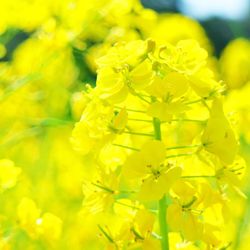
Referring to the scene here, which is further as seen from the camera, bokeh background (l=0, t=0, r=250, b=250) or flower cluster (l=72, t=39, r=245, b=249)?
bokeh background (l=0, t=0, r=250, b=250)

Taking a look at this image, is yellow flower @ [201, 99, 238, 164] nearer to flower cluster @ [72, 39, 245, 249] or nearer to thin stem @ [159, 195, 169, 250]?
flower cluster @ [72, 39, 245, 249]

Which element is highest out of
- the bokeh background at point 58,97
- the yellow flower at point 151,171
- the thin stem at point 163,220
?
the yellow flower at point 151,171

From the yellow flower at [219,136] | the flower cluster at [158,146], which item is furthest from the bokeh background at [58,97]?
the yellow flower at [219,136]

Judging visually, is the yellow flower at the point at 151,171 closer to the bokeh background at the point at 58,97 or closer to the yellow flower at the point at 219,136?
the yellow flower at the point at 219,136

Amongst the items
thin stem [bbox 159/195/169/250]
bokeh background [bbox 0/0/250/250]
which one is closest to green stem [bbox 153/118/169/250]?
thin stem [bbox 159/195/169/250]

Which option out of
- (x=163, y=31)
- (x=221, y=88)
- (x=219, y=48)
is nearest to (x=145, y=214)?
(x=221, y=88)

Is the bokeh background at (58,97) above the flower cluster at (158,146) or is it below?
below

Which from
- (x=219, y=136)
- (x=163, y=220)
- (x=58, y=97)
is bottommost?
(x=58, y=97)

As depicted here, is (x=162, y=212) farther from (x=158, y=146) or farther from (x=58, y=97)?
(x=58, y=97)

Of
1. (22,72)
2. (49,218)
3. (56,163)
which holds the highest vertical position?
(49,218)

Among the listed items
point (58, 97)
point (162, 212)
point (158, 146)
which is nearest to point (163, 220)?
point (162, 212)

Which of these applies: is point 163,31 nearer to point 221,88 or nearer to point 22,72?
point 22,72
